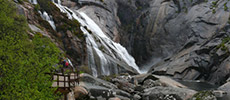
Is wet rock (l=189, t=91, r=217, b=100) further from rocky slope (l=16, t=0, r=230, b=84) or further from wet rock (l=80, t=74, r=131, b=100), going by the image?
rocky slope (l=16, t=0, r=230, b=84)

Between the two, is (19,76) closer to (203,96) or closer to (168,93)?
(168,93)

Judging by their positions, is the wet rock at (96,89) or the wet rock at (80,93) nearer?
the wet rock at (80,93)

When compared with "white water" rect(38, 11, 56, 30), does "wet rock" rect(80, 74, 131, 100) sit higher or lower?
lower

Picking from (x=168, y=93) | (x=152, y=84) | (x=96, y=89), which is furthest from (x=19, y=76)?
(x=152, y=84)

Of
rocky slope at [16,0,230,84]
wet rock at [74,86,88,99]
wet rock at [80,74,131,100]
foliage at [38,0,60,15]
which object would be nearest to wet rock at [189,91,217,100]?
wet rock at [80,74,131,100]

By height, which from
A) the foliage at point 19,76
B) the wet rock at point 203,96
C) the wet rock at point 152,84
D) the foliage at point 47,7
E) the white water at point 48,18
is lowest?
the wet rock at point 203,96

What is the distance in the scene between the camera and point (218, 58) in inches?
1576

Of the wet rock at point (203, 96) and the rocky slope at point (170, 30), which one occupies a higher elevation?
the rocky slope at point (170, 30)

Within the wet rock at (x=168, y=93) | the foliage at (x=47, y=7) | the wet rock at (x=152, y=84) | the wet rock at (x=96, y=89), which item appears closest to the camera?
the wet rock at (x=96, y=89)

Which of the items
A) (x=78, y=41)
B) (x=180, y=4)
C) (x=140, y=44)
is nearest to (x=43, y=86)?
(x=78, y=41)

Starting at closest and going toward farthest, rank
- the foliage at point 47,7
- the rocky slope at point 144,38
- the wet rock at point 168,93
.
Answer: the wet rock at point 168,93 < the rocky slope at point 144,38 < the foliage at point 47,7

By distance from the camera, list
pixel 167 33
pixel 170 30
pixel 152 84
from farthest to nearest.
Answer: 1. pixel 167 33
2. pixel 170 30
3. pixel 152 84

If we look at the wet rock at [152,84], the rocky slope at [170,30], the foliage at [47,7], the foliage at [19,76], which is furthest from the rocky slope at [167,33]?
the foliage at [19,76]

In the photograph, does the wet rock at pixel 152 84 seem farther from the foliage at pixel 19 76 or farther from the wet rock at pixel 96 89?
the foliage at pixel 19 76
